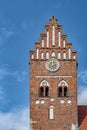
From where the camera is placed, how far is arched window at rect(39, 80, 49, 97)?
44906 millimetres

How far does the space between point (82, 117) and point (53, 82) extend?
13.3ft

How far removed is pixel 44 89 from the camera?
44.9 metres

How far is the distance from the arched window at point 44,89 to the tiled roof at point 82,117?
3.59 m

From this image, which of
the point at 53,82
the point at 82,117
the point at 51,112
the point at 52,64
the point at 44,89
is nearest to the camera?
the point at 51,112

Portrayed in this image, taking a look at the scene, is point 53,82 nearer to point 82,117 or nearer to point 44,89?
point 44,89

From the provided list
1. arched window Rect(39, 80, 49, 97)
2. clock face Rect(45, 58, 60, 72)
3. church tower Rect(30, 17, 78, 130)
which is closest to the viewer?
church tower Rect(30, 17, 78, 130)

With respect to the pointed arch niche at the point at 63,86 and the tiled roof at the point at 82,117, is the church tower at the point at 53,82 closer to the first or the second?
the pointed arch niche at the point at 63,86

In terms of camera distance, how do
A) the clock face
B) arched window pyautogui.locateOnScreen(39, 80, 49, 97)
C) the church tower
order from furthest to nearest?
the clock face → arched window pyautogui.locateOnScreen(39, 80, 49, 97) → the church tower

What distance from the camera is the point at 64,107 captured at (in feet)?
145

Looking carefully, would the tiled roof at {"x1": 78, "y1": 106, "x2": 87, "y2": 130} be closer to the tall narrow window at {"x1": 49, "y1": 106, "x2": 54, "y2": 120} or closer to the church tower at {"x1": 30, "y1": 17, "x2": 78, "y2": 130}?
the church tower at {"x1": 30, "y1": 17, "x2": 78, "y2": 130}

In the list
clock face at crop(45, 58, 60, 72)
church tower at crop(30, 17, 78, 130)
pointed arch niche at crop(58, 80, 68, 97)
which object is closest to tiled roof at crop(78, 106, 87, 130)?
church tower at crop(30, 17, 78, 130)

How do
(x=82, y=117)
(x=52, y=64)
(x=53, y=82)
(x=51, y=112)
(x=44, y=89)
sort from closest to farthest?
(x=51, y=112) < (x=44, y=89) < (x=53, y=82) < (x=82, y=117) < (x=52, y=64)

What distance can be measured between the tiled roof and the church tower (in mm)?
777

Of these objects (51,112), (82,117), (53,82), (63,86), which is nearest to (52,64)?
(53,82)
